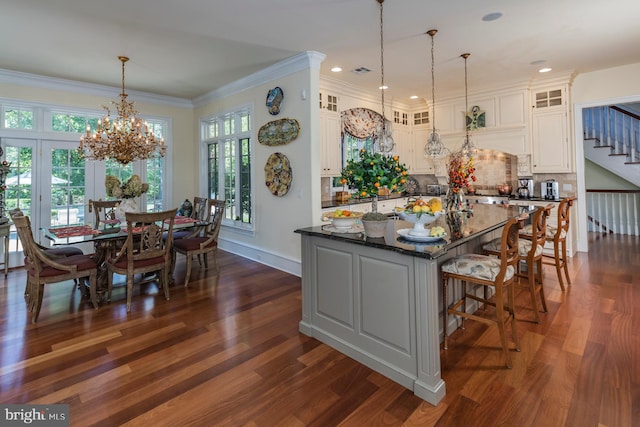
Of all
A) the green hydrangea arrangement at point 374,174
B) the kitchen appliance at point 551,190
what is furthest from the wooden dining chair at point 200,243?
the kitchen appliance at point 551,190

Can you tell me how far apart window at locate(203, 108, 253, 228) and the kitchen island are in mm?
2937

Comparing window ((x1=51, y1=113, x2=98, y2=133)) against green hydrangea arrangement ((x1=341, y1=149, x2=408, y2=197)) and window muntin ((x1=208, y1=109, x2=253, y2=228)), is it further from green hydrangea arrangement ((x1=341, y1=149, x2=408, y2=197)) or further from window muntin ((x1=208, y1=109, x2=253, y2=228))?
green hydrangea arrangement ((x1=341, y1=149, x2=408, y2=197))

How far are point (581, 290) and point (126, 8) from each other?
18.2ft

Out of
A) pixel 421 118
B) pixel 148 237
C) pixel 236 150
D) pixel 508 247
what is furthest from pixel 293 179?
pixel 421 118

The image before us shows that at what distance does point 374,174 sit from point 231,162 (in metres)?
4.07

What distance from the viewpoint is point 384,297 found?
7.14 ft

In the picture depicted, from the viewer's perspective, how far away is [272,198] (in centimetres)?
479

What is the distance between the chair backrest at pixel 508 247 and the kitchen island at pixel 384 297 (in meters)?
0.19

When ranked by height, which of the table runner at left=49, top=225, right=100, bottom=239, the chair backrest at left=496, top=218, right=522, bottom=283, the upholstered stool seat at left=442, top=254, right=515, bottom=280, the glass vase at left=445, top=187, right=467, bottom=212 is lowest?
the upholstered stool seat at left=442, top=254, right=515, bottom=280

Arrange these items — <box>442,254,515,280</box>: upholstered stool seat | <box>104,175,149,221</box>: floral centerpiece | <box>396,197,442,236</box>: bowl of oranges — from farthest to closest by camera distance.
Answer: <box>104,175,149,221</box>: floral centerpiece, <box>442,254,515,280</box>: upholstered stool seat, <box>396,197,442,236</box>: bowl of oranges

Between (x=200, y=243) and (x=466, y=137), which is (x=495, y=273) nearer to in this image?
(x=200, y=243)

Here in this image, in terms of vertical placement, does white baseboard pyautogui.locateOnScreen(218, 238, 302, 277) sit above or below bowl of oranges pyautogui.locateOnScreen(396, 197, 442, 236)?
below

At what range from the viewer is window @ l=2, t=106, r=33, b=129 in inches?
189

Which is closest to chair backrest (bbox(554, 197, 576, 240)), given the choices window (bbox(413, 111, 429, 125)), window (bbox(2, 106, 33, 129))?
window (bbox(413, 111, 429, 125))
